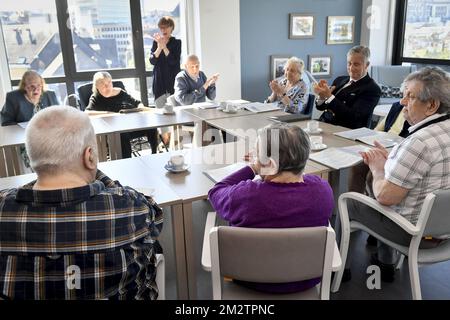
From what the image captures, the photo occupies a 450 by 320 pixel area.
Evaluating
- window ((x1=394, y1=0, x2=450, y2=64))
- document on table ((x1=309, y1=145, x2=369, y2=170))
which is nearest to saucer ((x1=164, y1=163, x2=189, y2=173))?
document on table ((x1=309, y1=145, x2=369, y2=170))

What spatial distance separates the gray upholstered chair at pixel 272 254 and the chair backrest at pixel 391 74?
4.96 m

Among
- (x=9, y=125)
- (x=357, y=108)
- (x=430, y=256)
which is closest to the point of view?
(x=430, y=256)

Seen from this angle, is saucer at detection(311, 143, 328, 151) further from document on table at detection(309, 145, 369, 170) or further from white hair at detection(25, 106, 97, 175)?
white hair at detection(25, 106, 97, 175)

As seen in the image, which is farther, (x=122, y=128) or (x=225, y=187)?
(x=122, y=128)

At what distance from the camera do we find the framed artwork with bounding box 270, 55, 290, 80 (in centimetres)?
546

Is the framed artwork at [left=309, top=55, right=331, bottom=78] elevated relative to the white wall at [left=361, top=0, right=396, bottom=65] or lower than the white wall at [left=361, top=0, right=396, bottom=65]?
→ lower

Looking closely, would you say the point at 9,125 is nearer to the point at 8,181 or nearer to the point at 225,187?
the point at 8,181

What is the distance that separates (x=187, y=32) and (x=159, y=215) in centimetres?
421

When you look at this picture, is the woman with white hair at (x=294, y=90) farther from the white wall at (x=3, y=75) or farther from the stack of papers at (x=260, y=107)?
the white wall at (x=3, y=75)

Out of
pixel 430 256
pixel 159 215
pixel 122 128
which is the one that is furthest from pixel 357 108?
pixel 159 215

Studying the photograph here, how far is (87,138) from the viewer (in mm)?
1291

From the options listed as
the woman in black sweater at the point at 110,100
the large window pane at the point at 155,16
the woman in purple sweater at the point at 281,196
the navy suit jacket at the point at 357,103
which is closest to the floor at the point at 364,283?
the woman in purple sweater at the point at 281,196

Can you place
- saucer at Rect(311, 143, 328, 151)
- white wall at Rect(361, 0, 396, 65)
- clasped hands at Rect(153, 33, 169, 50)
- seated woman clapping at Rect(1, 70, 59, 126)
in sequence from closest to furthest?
saucer at Rect(311, 143, 328, 151), seated woman clapping at Rect(1, 70, 59, 126), clasped hands at Rect(153, 33, 169, 50), white wall at Rect(361, 0, 396, 65)

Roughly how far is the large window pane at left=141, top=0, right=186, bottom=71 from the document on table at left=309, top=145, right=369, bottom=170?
3.47 m
